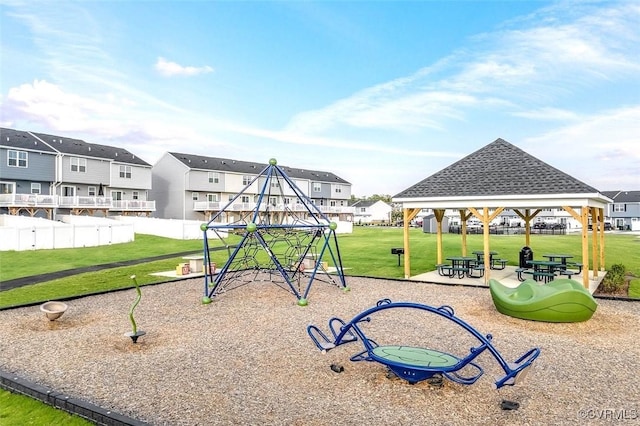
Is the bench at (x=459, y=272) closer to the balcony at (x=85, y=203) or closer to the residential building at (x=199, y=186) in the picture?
the residential building at (x=199, y=186)

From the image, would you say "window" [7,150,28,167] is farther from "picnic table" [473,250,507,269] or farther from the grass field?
"picnic table" [473,250,507,269]

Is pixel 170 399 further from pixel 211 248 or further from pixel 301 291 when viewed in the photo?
pixel 211 248

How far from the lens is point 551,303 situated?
34.7 feet

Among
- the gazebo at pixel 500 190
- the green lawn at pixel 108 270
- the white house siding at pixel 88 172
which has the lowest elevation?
the green lawn at pixel 108 270

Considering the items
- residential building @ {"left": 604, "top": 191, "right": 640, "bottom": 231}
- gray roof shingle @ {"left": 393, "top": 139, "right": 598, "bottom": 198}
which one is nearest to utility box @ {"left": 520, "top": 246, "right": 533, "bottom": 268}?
gray roof shingle @ {"left": 393, "top": 139, "right": 598, "bottom": 198}

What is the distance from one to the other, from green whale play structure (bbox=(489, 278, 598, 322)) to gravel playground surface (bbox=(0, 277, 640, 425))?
234 millimetres

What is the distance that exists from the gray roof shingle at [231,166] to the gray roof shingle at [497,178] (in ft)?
136

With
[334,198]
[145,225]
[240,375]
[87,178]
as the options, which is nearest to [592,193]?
[240,375]

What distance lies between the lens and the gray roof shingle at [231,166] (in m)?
54.9

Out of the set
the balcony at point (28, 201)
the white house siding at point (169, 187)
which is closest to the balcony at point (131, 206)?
the white house siding at point (169, 187)

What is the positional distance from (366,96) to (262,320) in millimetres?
19491

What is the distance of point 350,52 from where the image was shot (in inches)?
930

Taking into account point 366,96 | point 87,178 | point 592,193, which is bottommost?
point 592,193

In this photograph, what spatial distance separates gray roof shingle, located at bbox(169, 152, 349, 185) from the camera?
5488cm
